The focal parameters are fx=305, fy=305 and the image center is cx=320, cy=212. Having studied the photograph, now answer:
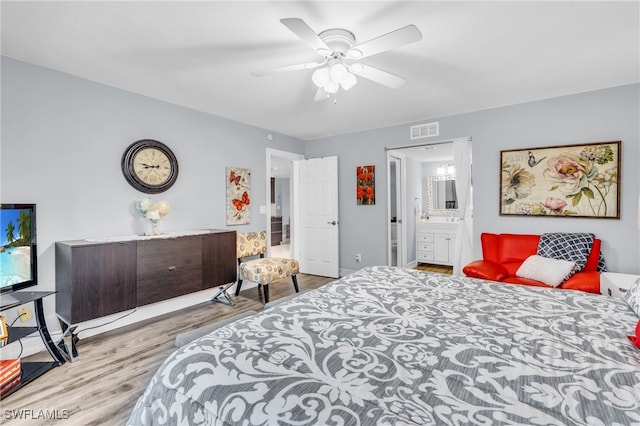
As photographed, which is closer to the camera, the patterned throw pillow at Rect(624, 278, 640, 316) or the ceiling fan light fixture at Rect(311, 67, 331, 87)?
the patterned throw pillow at Rect(624, 278, 640, 316)

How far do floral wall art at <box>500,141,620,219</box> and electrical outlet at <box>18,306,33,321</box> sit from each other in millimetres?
4902

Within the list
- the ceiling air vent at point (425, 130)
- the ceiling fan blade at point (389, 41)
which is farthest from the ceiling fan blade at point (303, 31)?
the ceiling air vent at point (425, 130)

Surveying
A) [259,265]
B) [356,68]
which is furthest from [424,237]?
[356,68]

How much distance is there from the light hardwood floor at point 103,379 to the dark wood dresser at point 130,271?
32 cm

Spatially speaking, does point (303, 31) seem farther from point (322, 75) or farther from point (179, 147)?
point (179, 147)

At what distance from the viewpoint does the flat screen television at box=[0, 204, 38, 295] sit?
2180 millimetres

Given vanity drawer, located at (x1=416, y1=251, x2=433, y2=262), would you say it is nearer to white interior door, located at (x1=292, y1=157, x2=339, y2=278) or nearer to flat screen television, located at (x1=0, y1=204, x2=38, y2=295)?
white interior door, located at (x1=292, y1=157, x2=339, y2=278)

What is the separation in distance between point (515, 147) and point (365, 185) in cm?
206

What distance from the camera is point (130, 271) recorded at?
277cm

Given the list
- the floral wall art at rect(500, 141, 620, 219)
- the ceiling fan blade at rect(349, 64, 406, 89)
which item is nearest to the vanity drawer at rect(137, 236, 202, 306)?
the ceiling fan blade at rect(349, 64, 406, 89)

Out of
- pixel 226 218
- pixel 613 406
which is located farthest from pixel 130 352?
pixel 613 406

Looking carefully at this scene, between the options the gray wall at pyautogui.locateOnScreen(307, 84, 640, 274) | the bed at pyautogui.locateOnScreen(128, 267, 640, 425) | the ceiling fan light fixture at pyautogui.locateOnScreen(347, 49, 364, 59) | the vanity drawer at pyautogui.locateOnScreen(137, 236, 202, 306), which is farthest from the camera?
the gray wall at pyautogui.locateOnScreen(307, 84, 640, 274)

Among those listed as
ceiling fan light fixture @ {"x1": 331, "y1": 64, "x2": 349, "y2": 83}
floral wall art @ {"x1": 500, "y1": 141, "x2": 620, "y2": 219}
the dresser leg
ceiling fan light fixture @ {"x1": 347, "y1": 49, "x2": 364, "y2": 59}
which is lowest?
the dresser leg

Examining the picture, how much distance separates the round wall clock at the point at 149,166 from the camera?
3.18 metres
